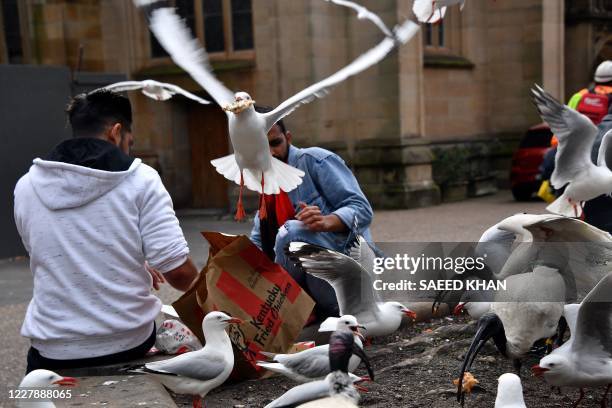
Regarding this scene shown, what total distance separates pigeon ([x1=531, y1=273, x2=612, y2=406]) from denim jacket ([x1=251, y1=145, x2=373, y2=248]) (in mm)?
1504

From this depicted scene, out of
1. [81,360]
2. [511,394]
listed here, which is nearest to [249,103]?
[81,360]

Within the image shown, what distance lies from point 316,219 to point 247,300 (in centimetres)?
61

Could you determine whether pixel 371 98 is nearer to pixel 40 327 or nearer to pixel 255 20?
pixel 255 20

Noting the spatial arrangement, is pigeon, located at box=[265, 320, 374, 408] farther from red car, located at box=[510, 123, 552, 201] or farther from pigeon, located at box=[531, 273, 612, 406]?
red car, located at box=[510, 123, 552, 201]

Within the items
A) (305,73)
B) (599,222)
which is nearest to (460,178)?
(305,73)

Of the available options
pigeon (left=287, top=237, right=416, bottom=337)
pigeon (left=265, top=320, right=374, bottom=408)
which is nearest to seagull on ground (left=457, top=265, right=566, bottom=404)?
pigeon (left=287, top=237, right=416, bottom=337)

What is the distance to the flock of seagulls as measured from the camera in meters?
2.94

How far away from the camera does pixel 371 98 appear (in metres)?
14.5

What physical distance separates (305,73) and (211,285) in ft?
34.2

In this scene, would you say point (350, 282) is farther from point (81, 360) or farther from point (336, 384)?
point (81, 360)

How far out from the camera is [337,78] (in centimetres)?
364

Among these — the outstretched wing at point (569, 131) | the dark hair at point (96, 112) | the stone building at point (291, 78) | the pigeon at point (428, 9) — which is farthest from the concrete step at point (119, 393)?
the stone building at point (291, 78)

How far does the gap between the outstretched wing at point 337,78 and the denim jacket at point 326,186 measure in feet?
2.72

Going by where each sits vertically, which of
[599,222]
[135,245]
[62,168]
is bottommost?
[599,222]
